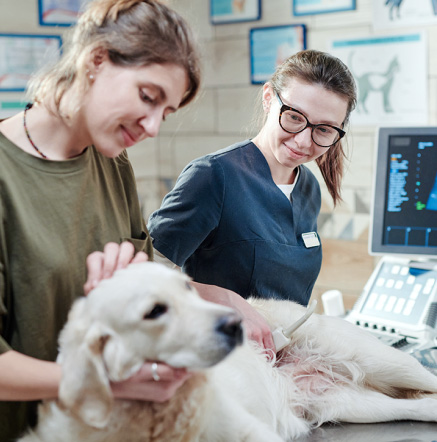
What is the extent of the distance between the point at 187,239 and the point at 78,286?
23.2 inches

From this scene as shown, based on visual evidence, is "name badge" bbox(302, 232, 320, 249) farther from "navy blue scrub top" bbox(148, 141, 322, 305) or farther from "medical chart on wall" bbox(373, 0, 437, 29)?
"medical chart on wall" bbox(373, 0, 437, 29)

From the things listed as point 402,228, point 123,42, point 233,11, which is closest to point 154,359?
point 123,42

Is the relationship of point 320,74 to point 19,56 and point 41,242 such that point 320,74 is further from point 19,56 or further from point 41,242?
point 19,56

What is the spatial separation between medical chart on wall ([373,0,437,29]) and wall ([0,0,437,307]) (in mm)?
45

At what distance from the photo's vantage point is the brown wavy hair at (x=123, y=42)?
970 millimetres

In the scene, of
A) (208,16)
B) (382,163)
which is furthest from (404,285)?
(208,16)

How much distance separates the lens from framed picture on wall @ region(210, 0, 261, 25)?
12.0 feet

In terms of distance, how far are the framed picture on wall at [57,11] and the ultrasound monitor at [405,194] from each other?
233 cm

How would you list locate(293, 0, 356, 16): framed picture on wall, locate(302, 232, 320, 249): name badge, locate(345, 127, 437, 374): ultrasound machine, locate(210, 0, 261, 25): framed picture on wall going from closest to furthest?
locate(302, 232, 320, 249): name badge → locate(345, 127, 437, 374): ultrasound machine → locate(293, 0, 356, 16): framed picture on wall → locate(210, 0, 261, 25): framed picture on wall

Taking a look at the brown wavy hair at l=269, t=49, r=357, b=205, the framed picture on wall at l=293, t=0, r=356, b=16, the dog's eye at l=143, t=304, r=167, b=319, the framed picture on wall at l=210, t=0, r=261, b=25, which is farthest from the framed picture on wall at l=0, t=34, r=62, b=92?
the dog's eye at l=143, t=304, r=167, b=319

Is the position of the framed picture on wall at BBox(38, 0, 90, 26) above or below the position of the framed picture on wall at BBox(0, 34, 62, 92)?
above

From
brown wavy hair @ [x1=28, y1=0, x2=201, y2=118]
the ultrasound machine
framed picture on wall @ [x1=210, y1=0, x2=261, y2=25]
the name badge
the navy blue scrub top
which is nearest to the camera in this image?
brown wavy hair @ [x1=28, y1=0, x2=201, y2=118]

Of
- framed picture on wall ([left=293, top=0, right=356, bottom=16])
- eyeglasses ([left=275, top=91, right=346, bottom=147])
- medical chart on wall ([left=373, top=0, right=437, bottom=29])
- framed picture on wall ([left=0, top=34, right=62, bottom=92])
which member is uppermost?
framed picture on wall ([left=293, top=0, right=356, bottom=16])

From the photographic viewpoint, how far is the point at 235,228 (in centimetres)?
168
